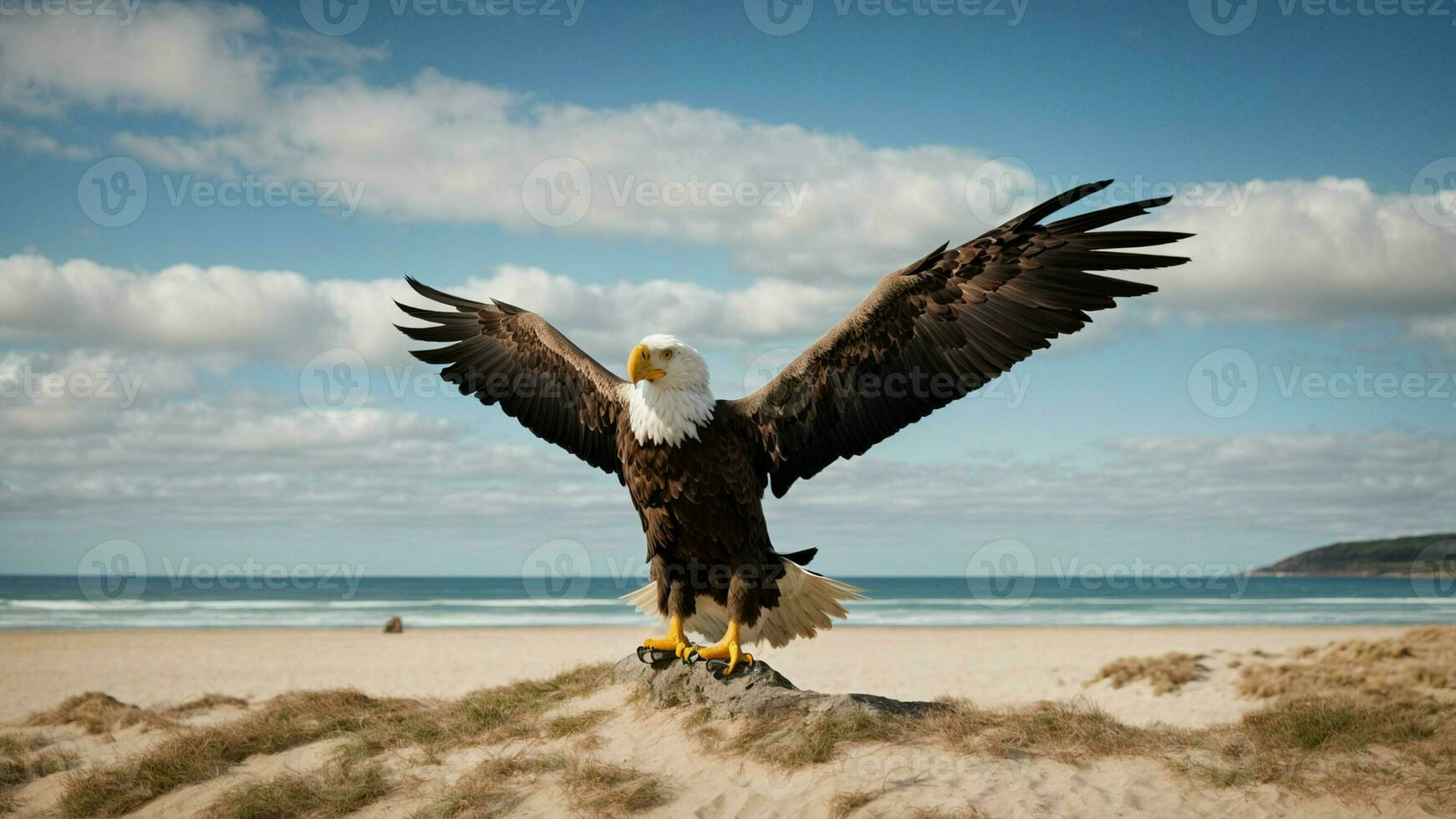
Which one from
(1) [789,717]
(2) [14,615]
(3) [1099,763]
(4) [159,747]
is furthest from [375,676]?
(2) [14,615]

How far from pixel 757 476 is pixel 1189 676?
34.7 feet

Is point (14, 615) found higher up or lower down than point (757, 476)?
lower down

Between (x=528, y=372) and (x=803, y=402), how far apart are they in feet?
7.14

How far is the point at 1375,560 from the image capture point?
76.4 meters

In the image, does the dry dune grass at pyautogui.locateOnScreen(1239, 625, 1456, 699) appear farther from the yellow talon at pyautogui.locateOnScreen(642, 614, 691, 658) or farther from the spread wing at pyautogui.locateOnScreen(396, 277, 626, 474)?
the spread wing at pyautogui.locateOnScreen(396, 277, 626, 474)

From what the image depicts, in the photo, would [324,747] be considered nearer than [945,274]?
No

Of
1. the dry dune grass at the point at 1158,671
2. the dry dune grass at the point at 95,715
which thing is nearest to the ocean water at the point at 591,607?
the dry dune grass at the point at 1158,671

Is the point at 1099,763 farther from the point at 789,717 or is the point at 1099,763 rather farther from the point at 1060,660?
the point at 1060,660

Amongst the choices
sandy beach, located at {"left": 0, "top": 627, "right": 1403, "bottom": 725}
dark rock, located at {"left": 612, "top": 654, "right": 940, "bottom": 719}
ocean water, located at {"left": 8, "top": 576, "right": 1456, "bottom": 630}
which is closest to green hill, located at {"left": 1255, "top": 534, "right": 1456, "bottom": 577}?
ocean water, located at {"left": 8, "top": 576, "right": 1456, "bottom": 630}

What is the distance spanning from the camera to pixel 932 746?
6.21 meters

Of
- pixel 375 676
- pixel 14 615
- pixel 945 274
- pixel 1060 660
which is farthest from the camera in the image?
pixel 14 615

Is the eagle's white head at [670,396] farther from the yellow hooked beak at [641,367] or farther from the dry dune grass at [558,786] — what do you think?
the dry dune grass at [558,786]

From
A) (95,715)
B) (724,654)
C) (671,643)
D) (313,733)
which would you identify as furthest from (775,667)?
(724,654)

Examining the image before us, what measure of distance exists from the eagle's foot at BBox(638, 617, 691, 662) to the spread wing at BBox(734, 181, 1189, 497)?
4.81 ft
